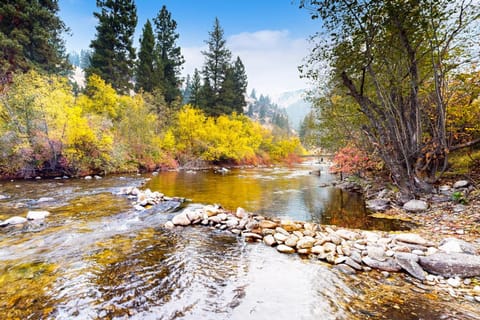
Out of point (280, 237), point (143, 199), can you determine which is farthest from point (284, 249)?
point (143, 199)

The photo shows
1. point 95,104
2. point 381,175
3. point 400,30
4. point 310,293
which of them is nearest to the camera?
point 310,293

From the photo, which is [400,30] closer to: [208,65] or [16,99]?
[16,99]

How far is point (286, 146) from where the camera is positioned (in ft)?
126

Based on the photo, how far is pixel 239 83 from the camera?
121 feet

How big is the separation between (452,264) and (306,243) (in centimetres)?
234

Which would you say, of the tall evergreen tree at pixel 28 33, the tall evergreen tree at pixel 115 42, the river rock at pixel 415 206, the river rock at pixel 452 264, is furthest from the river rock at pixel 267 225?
the tall evergreen tree at pixel 115 42

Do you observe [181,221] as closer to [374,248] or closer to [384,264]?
[374,248]

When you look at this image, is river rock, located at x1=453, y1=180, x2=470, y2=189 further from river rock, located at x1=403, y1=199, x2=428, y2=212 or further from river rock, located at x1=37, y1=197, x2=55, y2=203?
river rock, located at x1=37, y1=197, x2=55, y2=203

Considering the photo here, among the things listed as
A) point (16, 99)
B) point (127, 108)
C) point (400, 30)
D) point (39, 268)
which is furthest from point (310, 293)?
point (127, 108)

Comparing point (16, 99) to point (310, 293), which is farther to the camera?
point (16, 99)

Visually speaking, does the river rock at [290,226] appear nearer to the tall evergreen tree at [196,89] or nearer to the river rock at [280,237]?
the river rock at [280,237]

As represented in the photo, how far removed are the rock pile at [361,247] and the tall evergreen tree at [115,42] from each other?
26.2 meters

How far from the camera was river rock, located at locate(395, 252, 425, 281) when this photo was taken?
3.60 meters

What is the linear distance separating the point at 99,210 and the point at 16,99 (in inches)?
431
